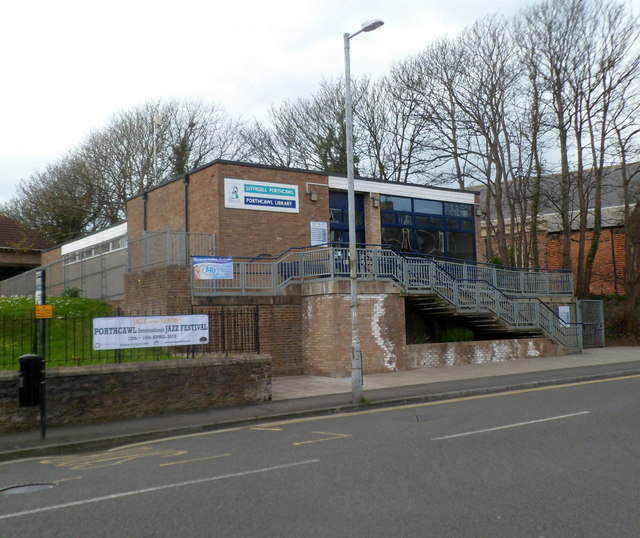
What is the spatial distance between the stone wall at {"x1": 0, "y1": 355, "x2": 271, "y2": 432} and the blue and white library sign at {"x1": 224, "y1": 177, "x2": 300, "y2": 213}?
8881mm

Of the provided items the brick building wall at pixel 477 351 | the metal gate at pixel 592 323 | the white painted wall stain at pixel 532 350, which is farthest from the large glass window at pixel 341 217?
the metal gate at pixel 592 323

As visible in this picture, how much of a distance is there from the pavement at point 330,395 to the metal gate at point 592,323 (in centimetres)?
505

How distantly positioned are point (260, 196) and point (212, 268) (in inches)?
182

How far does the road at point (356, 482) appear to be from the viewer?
550 centimetres

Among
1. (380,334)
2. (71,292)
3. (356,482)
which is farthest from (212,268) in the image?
(356,482)

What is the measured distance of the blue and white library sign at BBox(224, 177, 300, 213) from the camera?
21906mm

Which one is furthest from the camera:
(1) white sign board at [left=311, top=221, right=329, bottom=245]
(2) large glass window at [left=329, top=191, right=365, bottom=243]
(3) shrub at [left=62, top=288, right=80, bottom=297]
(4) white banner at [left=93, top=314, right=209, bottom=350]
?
(3) shrub at [left=62, top=288, right=80, bottom=297]

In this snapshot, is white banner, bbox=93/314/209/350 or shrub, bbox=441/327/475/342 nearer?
white banner, bbox=93/314/209/350

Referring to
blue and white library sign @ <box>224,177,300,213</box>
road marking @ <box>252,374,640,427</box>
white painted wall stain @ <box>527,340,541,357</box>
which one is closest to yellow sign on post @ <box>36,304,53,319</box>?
road marking @ <box>252,374,640,427</box>

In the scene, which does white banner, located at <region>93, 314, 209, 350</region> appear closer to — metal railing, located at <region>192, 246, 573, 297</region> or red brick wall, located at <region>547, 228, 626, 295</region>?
metal railing, located at <region>192, 246, 573, 297</region>

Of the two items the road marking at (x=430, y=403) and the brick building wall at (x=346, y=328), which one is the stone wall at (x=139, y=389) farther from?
the brick building wall at (x=346, y=328)

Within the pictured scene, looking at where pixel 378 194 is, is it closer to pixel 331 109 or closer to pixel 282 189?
pixel 282 189

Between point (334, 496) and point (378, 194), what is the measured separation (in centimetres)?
2015

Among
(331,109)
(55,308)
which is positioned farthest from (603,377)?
(331,109)
